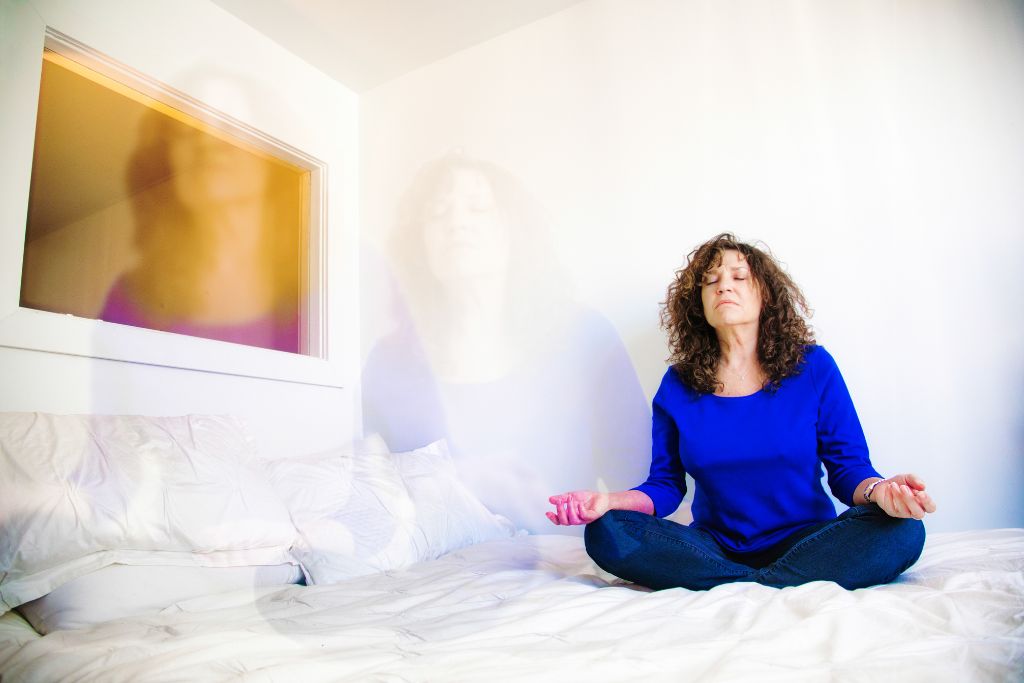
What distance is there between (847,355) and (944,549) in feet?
1.76

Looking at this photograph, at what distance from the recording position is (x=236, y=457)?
1.40m

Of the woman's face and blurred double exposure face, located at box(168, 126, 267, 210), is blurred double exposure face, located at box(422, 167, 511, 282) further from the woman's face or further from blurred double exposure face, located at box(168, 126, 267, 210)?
the woman's face

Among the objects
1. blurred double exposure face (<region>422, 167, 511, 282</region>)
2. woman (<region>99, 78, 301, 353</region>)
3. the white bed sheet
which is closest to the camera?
the white bed sheet

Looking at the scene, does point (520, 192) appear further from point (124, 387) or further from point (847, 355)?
point (124, 387)

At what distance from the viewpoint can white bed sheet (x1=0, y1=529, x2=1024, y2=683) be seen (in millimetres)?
676

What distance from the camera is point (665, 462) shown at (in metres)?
1.48

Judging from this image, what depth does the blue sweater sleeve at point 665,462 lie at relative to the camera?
1.44 metres

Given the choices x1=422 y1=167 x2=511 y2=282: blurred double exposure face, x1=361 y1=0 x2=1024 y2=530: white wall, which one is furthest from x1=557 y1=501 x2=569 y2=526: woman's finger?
x1=422 y1=167 x2=511 y2=282: blurred double exposure face

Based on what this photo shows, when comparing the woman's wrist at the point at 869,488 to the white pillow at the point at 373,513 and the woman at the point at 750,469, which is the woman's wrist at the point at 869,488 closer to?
the woman at the point at 750,469

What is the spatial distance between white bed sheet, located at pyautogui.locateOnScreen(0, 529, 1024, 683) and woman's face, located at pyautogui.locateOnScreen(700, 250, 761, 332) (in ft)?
2.00

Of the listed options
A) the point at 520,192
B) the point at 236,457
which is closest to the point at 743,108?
the point at 520,192

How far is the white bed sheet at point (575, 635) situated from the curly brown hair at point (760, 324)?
1.58 ft

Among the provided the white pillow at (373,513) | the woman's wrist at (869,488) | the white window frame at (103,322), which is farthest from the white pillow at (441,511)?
the woman's wrist at (869,488)

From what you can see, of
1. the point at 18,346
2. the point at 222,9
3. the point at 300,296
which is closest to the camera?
the point at 18,346
